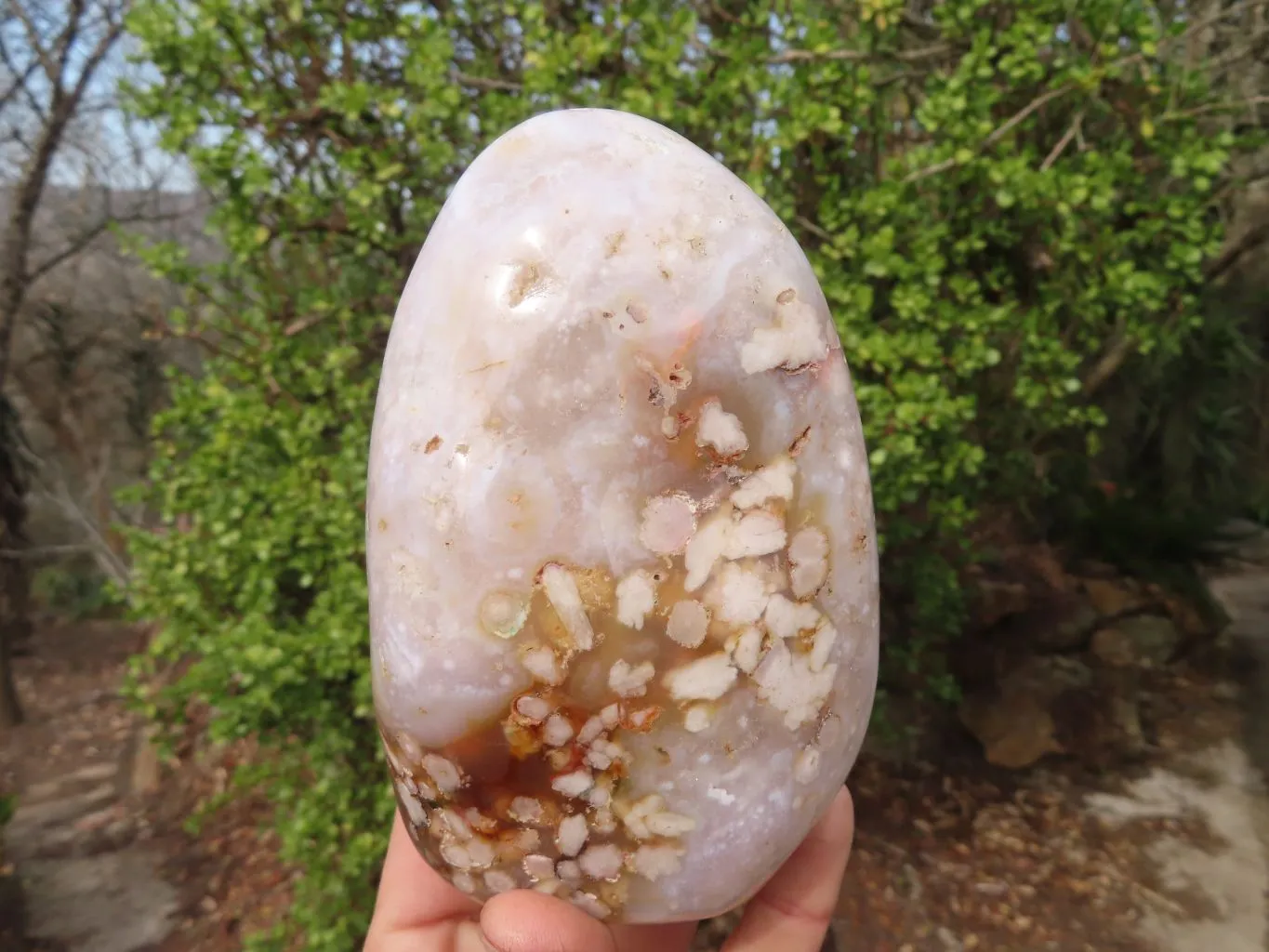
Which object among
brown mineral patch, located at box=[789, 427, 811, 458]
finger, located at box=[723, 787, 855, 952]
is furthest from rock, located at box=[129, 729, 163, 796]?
brown mineral patch, located at box=[789, 427, 811, 458]

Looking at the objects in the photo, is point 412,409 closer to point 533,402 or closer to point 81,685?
point 533,402

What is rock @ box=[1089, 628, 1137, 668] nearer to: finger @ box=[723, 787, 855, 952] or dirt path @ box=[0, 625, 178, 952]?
finger @ box=[723, 787, 855, 952]

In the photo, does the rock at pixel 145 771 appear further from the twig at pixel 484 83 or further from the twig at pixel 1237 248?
the twig at pixel 1237 248

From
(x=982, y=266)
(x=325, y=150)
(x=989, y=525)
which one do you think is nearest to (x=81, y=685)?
(x=325, y=150)

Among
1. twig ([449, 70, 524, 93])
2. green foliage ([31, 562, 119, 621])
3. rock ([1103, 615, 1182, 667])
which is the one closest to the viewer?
twig ([449, 70, 524, 93])

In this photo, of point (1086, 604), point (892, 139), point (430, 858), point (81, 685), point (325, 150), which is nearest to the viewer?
point (430, 858)

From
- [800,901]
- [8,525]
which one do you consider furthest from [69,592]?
[800,901]
